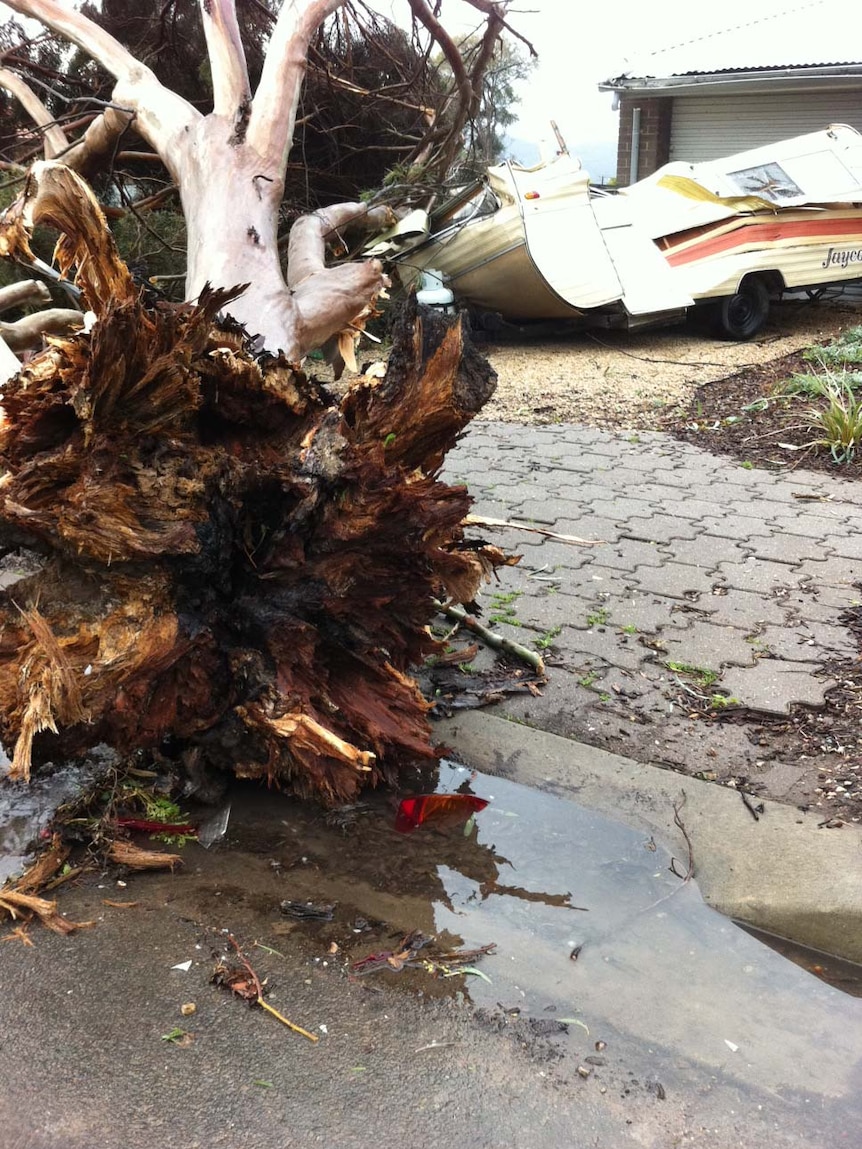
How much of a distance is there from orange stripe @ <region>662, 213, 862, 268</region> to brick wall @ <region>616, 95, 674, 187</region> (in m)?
6.65

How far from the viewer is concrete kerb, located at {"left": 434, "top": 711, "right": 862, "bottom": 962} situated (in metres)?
2.58

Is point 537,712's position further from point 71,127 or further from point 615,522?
point 71,127

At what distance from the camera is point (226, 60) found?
5.58 metres

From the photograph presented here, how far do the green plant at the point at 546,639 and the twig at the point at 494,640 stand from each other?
0.27ft

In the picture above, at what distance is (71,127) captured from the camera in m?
7.28

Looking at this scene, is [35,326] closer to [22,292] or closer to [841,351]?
[22,292]

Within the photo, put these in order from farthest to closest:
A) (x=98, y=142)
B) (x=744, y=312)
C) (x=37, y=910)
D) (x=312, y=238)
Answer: (x=744, y=312)
(x=98, y=142)
(x=312, y=238)
(x=37, y=910)

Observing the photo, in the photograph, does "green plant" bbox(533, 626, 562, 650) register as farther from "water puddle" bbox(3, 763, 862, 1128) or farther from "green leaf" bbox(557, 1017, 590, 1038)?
"green leaf" bbox(557, 1017, 590, 1038)

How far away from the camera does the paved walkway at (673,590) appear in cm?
356

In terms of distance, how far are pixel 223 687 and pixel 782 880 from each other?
5.81 feet

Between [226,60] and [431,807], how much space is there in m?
4.58

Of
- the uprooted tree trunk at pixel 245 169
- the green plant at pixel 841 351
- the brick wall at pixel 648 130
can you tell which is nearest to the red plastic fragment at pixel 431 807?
the uprooted tree trunk at pixel 245 169

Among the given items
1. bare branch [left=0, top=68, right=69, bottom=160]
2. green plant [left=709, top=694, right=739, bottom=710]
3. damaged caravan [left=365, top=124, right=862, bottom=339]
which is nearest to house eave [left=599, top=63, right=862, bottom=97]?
damaged caravan [left=365, top=124, right=862, bottom=339]

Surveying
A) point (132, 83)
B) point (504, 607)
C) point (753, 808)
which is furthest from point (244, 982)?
point (132, 83)
